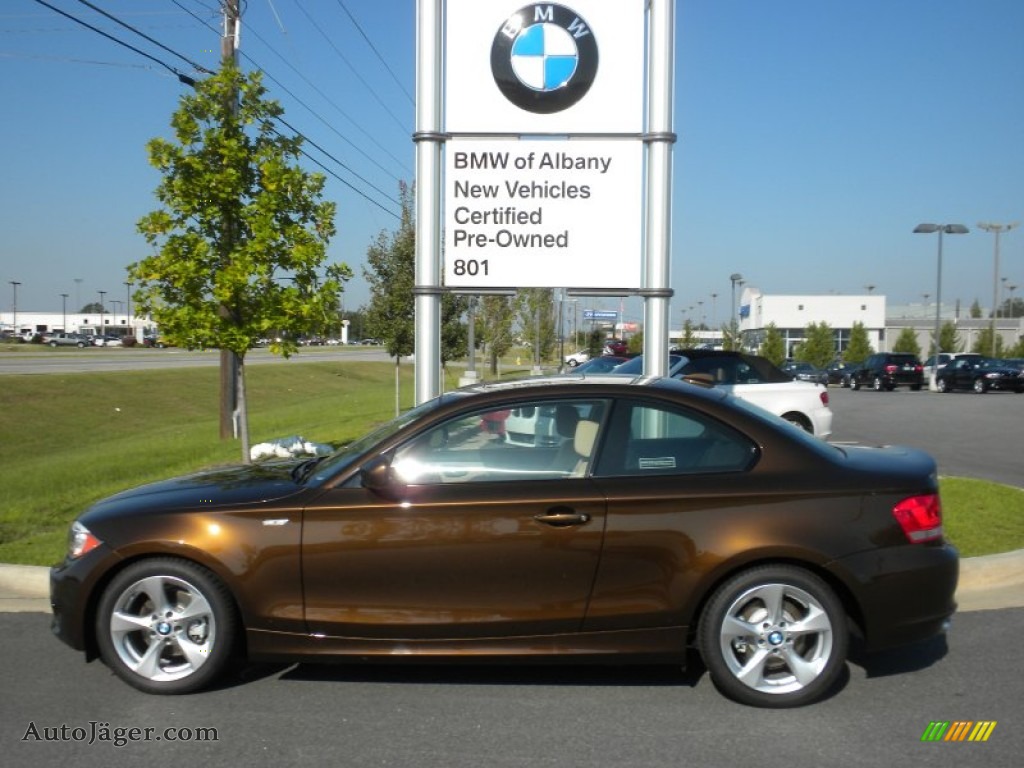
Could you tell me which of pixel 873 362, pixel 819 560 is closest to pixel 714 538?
pixel 819 560

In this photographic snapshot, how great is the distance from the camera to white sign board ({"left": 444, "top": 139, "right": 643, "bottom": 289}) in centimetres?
841

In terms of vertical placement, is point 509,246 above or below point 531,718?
above

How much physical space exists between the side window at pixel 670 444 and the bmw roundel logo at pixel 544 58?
4.48 m

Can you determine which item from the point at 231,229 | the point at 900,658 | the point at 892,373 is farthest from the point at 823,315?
the point at 900,658

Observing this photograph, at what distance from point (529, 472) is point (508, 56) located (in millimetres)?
5065

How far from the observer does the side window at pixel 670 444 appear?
4.67m

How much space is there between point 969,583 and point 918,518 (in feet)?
7.63

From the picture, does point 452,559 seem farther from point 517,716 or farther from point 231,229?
point 231,229

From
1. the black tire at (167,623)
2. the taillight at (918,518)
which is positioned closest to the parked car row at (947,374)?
the taillight at (918,518)

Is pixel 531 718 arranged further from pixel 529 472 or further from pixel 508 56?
pixel 508 56

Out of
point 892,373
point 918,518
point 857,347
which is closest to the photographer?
point 918,518

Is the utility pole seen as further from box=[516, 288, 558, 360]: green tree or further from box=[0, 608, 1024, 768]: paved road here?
box=[516, 288, 558, 360]: green tree

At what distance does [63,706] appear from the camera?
4.57 m

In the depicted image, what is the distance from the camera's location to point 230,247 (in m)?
10.6
